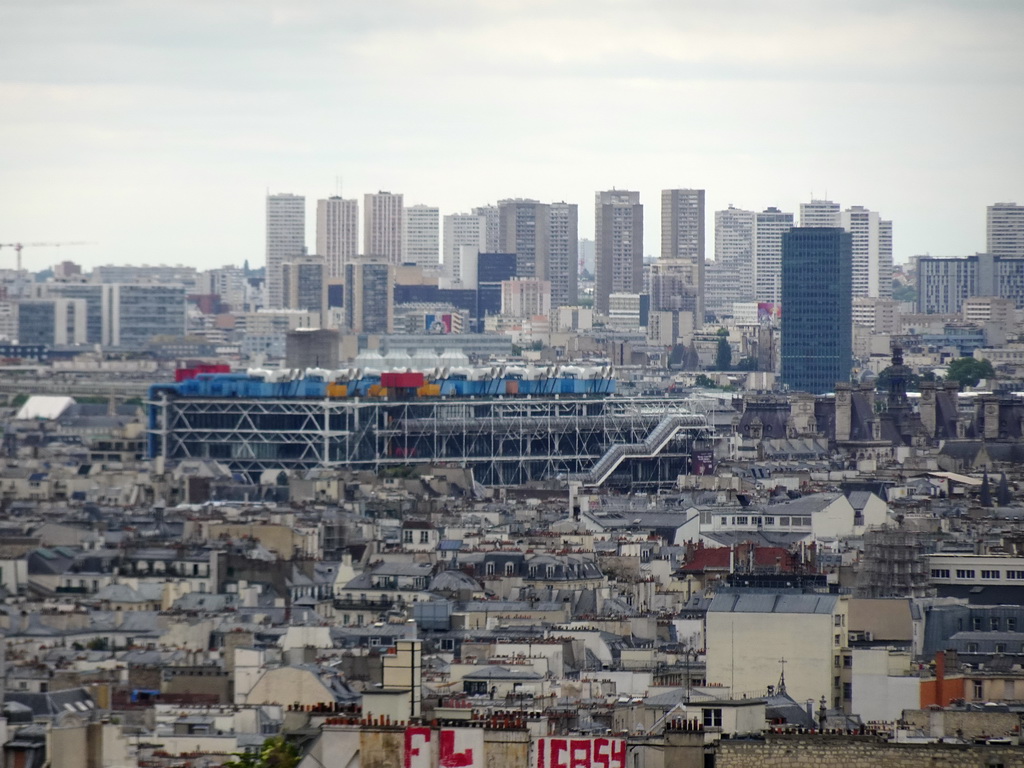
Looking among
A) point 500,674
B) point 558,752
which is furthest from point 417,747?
point 500,674

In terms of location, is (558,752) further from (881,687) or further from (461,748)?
(881,687)

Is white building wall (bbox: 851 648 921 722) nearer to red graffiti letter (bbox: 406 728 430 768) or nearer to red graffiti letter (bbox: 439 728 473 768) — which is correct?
red graffiti letter (bbox: 439 728 473 768)

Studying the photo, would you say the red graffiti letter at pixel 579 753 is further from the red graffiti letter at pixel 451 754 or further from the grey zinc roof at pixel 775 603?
the grey zinc roof at pixel 775 603

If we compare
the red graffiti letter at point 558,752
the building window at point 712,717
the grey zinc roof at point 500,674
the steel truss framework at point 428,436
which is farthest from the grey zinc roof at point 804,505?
the red graffiti letter at point 558,752

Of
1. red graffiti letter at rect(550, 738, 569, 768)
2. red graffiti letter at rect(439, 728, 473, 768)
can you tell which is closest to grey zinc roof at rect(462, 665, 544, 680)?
red graffiti letter at rect(550, 738, 569, 768)

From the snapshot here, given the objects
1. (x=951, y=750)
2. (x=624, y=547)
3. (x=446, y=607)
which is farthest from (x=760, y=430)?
(x=951, y=750)
